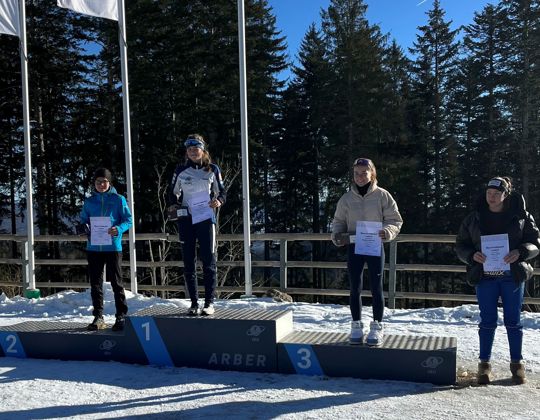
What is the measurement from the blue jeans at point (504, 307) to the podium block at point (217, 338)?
1.73 m

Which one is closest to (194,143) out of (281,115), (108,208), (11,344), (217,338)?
(108,208)

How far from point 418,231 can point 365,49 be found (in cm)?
1026

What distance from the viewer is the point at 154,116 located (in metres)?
23.3

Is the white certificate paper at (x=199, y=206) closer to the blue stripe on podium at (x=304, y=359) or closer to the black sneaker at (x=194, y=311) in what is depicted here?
the black sneaker at (x=194, y=311)

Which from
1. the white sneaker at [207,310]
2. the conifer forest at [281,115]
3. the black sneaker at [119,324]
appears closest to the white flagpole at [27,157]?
the black sneaker at [119,324]

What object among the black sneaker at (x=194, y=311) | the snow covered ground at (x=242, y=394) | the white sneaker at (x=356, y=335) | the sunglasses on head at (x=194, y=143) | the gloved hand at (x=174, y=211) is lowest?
the snow covered ground at (x=242, y=394)

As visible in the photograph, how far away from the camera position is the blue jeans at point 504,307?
→ 4125 millimetres

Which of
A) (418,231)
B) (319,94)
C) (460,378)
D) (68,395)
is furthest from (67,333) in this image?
(418,231)

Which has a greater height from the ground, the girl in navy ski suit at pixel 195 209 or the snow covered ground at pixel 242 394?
the girl in navy ski suit at pixel 195 209

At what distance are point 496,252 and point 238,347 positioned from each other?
2.33 m

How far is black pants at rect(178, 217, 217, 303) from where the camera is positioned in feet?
17.0

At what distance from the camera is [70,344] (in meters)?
5.13

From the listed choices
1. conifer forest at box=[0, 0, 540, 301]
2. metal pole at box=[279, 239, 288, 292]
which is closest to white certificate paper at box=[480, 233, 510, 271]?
metal pole at box=[279, 239, 288, 292]

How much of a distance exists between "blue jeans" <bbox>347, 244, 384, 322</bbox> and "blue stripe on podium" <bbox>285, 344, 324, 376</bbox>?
49cm
